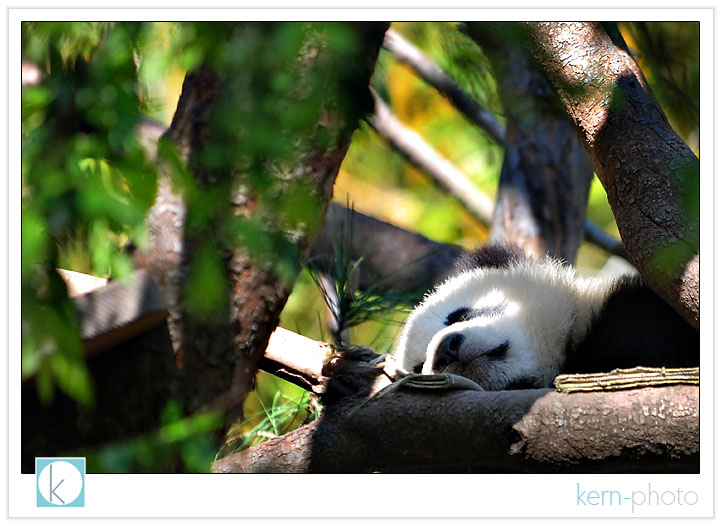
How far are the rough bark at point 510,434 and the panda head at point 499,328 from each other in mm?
351

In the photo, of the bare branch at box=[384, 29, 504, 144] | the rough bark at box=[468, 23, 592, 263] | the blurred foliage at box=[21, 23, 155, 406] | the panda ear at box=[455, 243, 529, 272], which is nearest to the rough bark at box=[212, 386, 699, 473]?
the blurred foliage at box=[21, 23, 155, 406]

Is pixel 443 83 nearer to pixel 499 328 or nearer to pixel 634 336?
pixel 499 328

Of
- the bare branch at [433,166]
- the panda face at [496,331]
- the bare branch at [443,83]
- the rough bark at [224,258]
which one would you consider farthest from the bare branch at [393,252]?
the rough bark at [224,258]

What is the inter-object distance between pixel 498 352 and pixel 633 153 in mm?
611

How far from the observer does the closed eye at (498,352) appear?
2072mm

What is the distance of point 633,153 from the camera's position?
6.34 feet

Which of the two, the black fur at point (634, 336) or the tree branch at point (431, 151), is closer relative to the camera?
the black fur at point (634, 336)

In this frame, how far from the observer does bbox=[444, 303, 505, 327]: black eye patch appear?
7.23 ft

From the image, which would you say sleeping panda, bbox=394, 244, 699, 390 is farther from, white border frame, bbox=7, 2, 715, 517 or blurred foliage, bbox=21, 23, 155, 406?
blurred foliage, bbox=21, 23, 155, 406

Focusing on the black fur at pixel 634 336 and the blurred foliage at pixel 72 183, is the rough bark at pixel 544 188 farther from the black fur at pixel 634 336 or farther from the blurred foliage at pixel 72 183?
the blurred foliage at pixel 72 183
